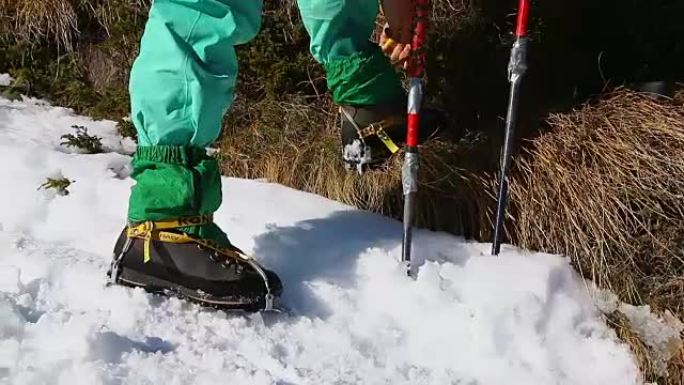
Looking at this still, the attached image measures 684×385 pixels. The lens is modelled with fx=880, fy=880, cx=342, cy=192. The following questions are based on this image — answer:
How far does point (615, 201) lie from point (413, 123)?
0.62 m

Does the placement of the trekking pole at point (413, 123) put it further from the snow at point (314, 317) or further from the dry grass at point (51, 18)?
the dry grass at point (51, 18)

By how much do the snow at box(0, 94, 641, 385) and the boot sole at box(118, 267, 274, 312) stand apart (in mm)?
26

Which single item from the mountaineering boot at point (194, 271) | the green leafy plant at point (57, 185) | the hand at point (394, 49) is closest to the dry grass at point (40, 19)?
the green leafy plant at point (57, 185)

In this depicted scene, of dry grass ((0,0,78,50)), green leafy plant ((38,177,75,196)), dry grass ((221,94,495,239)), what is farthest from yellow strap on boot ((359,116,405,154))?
dry grass ((0,0,78,50))

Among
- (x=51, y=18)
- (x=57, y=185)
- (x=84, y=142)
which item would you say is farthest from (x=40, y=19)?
(x=57, y=185)

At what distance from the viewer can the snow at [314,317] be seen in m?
1.90

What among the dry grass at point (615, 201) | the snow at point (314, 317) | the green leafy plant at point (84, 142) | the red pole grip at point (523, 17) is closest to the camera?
the snow at point (314, 317)

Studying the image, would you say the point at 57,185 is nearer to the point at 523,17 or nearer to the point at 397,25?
the point at 397,25

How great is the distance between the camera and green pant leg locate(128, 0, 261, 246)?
2020 mm

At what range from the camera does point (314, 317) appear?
7.13 ft

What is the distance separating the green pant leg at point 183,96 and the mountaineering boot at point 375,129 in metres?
0.49

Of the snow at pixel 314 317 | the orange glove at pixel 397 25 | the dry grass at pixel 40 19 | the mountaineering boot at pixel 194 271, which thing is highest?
the orange glove at pixel 397 25

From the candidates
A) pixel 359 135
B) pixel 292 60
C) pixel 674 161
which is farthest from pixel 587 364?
pixel 292 60

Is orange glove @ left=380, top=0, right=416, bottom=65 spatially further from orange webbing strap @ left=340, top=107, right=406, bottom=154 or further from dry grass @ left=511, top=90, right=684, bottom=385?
dry grass @ left=511, top=90, right=684, bottom=385
